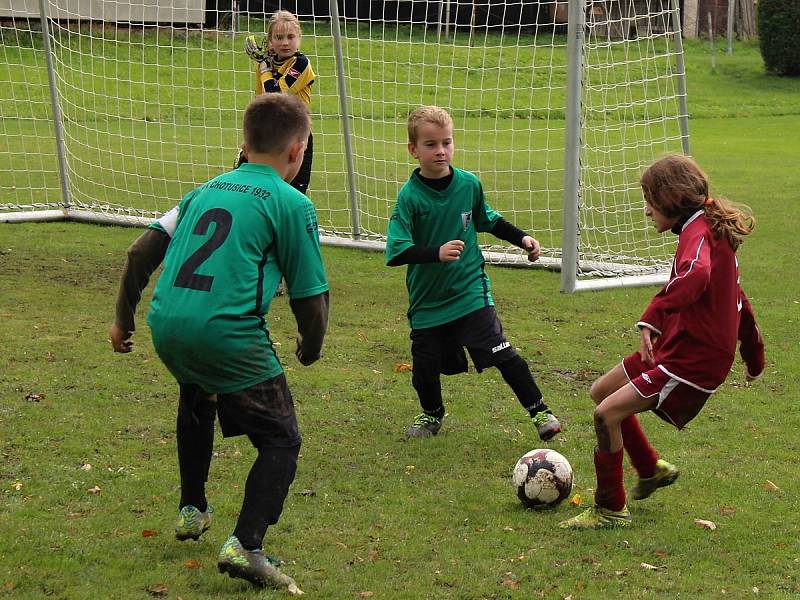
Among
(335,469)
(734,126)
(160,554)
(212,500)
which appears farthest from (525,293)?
(734,126)

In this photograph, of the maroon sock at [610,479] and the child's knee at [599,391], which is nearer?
the maroon sock at [610,479]

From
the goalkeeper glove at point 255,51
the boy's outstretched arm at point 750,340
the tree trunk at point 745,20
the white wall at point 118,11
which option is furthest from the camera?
the tree trunk at point 745,20

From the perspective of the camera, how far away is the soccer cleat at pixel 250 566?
3.84m

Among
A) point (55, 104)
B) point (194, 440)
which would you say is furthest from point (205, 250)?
point (55, 104)

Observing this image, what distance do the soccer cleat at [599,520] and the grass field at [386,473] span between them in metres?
0.06

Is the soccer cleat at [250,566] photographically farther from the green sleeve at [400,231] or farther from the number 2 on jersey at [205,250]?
the green sleeve at [400,231]

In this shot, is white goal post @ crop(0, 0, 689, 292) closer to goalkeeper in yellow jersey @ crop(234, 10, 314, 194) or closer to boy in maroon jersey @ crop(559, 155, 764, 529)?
goalkeeper in yellow jersey @ crop(234, 10, 314, 194)

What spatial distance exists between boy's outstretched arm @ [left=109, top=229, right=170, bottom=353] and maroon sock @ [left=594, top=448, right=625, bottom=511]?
5.99 feet

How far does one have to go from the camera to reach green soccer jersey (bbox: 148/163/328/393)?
3.79 metres

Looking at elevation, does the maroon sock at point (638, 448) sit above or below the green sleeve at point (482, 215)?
below

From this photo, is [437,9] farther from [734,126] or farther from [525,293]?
[734,126]

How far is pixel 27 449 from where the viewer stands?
541 cm

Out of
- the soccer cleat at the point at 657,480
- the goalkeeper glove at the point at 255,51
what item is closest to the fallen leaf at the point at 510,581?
the soccer cleat at the point at 657,480

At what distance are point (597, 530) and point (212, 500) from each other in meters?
1.55
